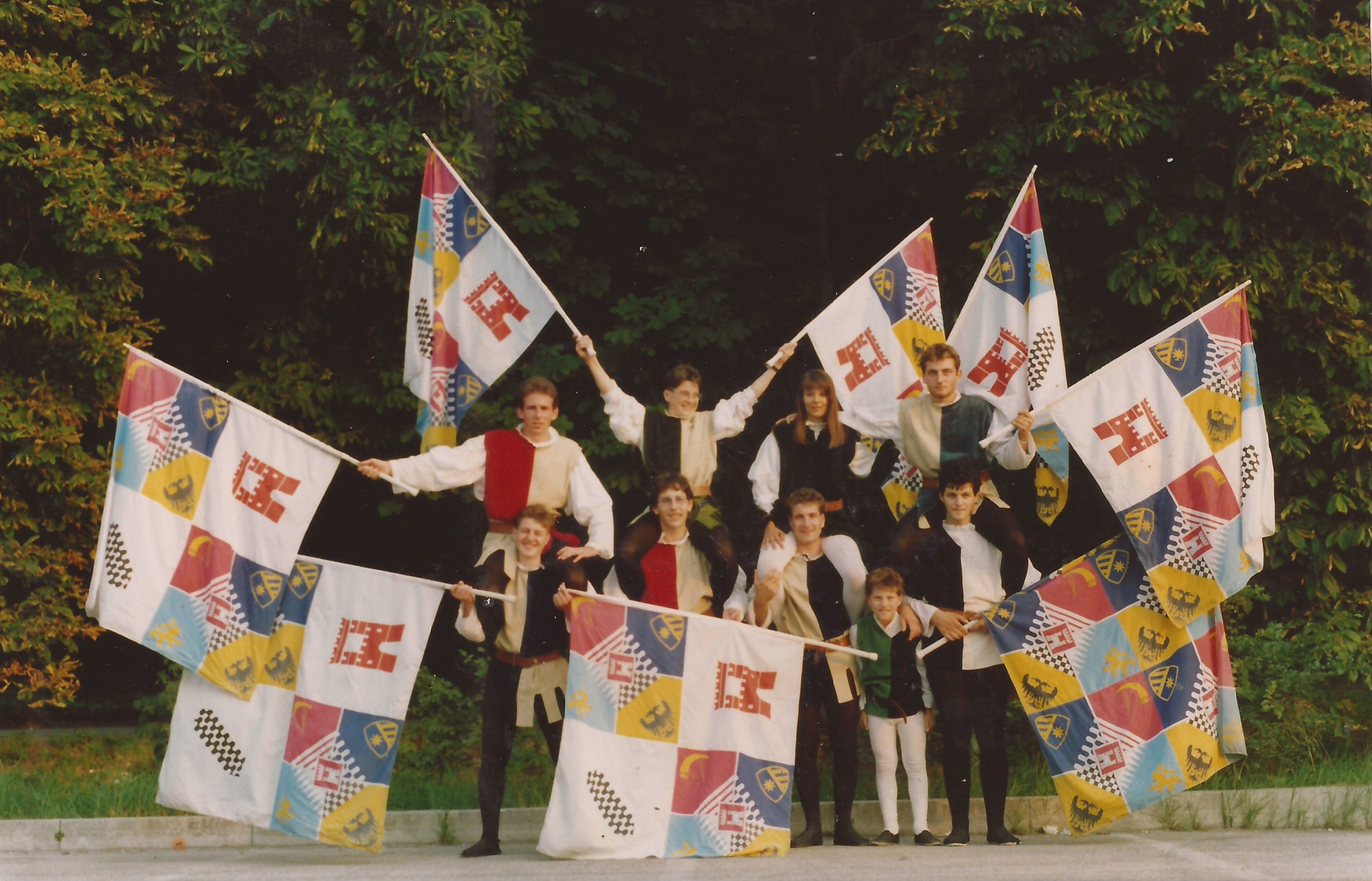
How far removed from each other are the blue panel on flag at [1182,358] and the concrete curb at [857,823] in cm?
204

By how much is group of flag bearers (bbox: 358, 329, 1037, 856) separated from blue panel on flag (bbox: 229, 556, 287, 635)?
668mm

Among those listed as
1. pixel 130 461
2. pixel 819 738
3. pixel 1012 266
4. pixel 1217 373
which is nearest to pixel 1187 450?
pixel 1217 373

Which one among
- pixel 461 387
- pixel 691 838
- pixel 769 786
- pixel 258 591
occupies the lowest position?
pixel 691 838

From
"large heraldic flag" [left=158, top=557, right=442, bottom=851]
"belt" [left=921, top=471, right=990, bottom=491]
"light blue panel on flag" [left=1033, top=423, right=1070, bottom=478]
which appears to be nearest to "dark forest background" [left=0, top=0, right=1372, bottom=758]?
"light blue panel on flag" [left=1033, top=423, right=1070, bottom=478]

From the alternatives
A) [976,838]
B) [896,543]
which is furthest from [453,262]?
[976,838]

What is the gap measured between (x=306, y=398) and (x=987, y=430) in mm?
4577

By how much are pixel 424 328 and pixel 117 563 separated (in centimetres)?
190

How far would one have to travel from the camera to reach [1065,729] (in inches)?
277

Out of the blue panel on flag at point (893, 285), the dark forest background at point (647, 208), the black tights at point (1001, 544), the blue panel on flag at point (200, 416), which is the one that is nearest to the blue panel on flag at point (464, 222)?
the dark forest background at point (647, 208)

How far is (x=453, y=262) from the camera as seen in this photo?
795cm

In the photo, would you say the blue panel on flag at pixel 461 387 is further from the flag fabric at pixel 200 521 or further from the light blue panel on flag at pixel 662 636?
the light blue panel on flag at pixel 662 636

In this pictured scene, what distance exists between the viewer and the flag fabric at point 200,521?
22.8 ft

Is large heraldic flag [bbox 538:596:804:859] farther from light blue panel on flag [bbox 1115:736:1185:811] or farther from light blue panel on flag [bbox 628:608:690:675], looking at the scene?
light blue panel on flag [bbox 1115:736:1185:811]

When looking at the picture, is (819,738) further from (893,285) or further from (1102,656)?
(893,285)
